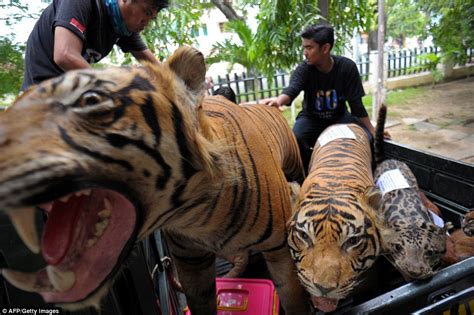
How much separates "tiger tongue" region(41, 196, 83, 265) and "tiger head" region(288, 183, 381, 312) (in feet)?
2.40

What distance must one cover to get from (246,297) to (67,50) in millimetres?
1472

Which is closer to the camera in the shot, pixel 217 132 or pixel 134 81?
pixel 134 81

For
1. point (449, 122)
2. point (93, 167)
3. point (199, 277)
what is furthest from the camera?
A: point (449, 122)

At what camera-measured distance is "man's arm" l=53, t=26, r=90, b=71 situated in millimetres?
1518

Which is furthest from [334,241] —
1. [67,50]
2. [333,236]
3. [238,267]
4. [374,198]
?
[67,50]

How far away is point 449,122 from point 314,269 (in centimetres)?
642

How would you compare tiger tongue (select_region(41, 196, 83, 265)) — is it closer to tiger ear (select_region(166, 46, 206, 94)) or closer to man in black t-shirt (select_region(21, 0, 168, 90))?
tiger ear (select_region(166, 46, 206, 94))

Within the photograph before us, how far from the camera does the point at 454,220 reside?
6.55ft

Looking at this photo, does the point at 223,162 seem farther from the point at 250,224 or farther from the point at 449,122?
the point at 449,122

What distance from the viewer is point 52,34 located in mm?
1796

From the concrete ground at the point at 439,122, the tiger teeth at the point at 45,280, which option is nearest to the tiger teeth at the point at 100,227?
the tiger teeth at the point at 45,280

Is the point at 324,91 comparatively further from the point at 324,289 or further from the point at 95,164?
the point at 95,164

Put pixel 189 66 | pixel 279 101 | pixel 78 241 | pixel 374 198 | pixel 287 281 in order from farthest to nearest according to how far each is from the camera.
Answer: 1. pixel 279 101
2. pixel 287 281
3. pixel 374 198
4. pixel 189 66
5. pixel 78 241

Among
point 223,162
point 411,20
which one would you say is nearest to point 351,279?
point 223,162
